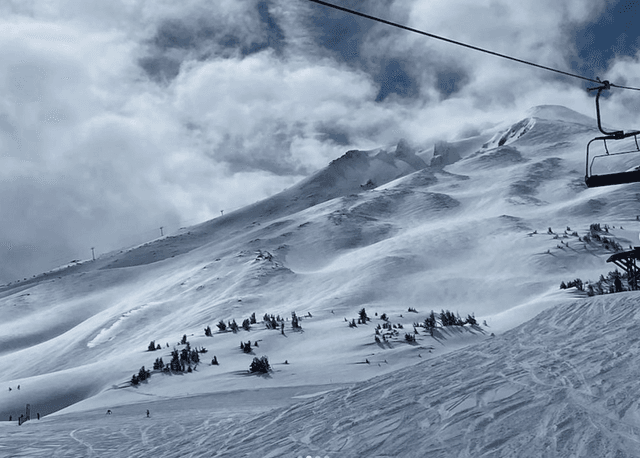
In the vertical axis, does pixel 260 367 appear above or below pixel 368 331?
below

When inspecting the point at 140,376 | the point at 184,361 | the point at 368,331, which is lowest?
the point at 368,331

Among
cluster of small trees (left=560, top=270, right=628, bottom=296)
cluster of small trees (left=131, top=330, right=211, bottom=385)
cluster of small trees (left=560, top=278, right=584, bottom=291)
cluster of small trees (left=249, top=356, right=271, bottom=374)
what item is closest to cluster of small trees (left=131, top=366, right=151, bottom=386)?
cluster of small trees (left=131, top=330, right=211, bottom=385)

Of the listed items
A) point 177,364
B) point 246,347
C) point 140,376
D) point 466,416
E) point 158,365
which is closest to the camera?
point 466,416

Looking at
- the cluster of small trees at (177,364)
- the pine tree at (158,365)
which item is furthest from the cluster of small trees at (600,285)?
the pine tree at (158,365)

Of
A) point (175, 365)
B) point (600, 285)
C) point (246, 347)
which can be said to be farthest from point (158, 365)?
point (600, 285)

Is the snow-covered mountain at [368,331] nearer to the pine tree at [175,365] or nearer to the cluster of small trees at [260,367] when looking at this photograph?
the cluster of small trees at [260,367]

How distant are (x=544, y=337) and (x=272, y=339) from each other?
11.4m

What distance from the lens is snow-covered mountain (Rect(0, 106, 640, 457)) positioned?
235 inches

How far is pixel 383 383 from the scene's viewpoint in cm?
823

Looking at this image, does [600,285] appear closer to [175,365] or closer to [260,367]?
[260,367]

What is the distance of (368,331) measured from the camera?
722 inches

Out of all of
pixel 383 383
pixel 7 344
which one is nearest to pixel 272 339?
pixel 383 383

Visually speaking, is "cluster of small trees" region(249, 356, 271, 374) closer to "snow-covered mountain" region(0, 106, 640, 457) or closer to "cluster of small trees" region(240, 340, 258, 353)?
"snow-covered mountain" region(0, 106, 640, 457)

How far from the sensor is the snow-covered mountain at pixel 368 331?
5977 millimetres
